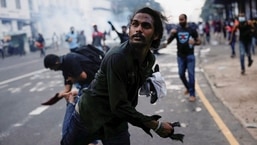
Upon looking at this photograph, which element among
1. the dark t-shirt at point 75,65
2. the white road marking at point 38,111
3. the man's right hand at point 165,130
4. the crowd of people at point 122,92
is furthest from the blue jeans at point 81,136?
the white road marking at point 38,111

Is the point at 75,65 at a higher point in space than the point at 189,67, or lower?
higher

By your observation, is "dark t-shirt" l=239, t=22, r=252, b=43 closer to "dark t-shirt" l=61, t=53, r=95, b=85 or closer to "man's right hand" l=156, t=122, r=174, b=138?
"dark t-shirt" l=61, t=53, r=95, b=85

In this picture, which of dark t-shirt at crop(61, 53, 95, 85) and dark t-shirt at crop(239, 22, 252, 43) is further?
dark t-shirt at crop(239, 22, 252, 43)

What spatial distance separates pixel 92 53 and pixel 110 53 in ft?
6.16

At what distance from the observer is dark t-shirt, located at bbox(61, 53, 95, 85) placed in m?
4.12

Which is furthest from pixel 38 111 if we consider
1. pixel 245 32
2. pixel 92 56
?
pixel 245 32

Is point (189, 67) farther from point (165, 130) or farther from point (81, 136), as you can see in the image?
point (165, 130)

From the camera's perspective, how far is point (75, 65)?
412cm

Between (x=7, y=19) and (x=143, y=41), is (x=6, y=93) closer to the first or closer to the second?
(x=143, y=41)

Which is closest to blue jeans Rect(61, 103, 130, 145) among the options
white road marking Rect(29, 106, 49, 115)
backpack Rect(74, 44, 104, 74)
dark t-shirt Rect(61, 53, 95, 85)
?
dark t-shirt Rect(61, 53, 95, 85)

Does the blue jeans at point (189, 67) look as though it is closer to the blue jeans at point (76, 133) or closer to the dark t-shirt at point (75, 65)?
the dark t-shirt at point (75, 65)

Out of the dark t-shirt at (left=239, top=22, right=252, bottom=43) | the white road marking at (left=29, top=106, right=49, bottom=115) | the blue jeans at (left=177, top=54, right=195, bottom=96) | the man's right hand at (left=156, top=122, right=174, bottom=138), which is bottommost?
the white road marking at (left=29, top=106, right=49, bottom=115)

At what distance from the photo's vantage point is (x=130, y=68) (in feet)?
8.23

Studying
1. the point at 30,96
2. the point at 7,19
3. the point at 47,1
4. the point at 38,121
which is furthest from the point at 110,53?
the point at 47,1
